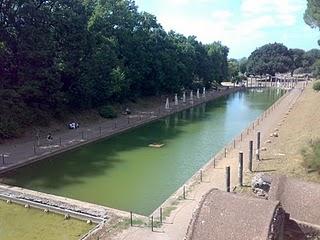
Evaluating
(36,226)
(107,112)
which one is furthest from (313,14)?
(36,226)

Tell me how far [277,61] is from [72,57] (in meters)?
90.2

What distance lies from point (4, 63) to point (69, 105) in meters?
8.87

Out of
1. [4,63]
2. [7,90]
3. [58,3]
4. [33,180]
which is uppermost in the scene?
[58,3]

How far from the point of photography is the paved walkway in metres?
26.3

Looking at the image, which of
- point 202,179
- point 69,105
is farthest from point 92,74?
point 202,179

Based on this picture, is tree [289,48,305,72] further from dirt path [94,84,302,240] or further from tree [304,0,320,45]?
dirt path [94,84,302,240]

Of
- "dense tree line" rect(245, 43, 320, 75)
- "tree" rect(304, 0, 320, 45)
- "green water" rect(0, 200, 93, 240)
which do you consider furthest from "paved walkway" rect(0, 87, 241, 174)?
"dense tree line" rect(245, 43, 320, 75)

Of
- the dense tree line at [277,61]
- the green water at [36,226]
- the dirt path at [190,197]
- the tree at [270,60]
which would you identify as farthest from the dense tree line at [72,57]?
the dense tree line at [277,61]

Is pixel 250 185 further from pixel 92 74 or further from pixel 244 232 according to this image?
pixel 92 74

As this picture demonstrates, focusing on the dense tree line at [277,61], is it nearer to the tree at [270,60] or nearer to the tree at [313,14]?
the tree at [270,60]

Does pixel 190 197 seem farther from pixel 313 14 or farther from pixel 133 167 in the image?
pixel 313 14

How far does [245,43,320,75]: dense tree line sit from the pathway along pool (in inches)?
2987

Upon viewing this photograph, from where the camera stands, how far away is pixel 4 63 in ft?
107

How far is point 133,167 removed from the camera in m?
26.8
